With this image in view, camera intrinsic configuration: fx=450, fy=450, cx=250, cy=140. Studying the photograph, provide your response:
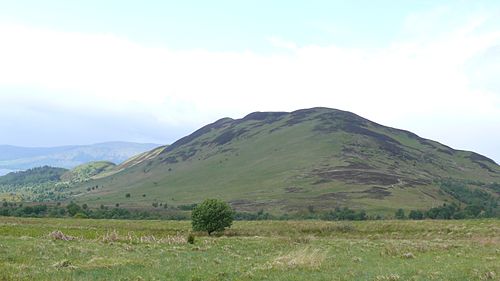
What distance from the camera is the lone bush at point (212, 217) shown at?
7488cm

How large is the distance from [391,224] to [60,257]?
64.6 m

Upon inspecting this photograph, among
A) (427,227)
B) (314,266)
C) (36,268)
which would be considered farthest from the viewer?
(427,227)

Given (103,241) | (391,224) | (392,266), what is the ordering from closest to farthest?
(392,266) < (103,241) < (391,224)

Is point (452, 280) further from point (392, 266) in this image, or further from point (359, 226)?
point (359, 226)

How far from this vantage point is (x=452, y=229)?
68125 millimetres

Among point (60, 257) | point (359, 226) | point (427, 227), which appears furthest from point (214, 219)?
point (60, 257)

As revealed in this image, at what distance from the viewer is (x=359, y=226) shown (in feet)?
268

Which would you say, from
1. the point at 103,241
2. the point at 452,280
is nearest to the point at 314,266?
Result: the point at 452,280

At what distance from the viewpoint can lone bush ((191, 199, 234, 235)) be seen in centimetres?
7488

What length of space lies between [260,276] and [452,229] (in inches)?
2190

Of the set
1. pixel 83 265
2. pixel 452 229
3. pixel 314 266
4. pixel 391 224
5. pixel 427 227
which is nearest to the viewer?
pixel 83 265

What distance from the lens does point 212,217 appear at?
75125 millimetres

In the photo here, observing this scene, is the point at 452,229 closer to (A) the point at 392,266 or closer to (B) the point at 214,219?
(B) the point at 214,219

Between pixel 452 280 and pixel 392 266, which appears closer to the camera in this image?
pixel 452 280
